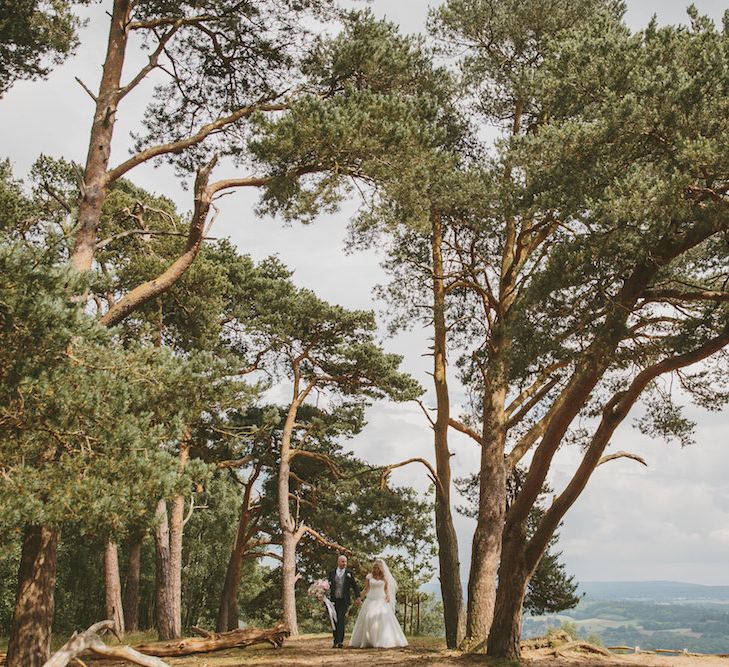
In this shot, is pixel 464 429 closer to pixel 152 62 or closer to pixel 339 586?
pixel 339 586

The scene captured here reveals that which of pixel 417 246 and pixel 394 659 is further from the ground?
pixel 417 246

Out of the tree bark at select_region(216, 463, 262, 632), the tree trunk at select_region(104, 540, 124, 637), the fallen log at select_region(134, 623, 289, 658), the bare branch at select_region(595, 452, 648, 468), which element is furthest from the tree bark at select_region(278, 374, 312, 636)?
the bare branch at select_region(595, 452, 648, 468)

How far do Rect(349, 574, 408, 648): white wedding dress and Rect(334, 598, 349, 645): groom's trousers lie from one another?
10.3 inches

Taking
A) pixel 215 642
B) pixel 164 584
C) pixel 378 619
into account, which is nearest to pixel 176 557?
pixel 164 584

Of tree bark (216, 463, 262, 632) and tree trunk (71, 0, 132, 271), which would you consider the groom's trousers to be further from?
tree bark (216, 463, 262, 632)

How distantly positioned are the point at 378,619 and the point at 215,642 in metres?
3.07

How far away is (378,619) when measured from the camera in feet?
41.0

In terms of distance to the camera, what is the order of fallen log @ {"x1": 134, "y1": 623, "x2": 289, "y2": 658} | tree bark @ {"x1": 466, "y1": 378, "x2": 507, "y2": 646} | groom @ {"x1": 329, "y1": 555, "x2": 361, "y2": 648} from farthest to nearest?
groom @ {"x1": 329, "y1": 555, "x2": 361, "y2": 648} → tree bark @ {"x1": 466, "y1": 378, "x2": 507, "y2": 646} → fallen log @ {"x1": 134, "y1": 623, "x2": 289, "y2": 658}

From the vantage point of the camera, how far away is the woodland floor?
9133 mm

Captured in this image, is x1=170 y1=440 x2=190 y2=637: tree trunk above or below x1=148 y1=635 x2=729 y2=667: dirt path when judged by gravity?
above

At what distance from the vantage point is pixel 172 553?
54.6 ft

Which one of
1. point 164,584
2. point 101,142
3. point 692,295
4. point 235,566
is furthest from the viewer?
point 235,566

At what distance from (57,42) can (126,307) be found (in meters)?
4.59

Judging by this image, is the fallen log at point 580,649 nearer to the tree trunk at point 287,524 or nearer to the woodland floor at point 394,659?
the woodland floor at point 394,659
